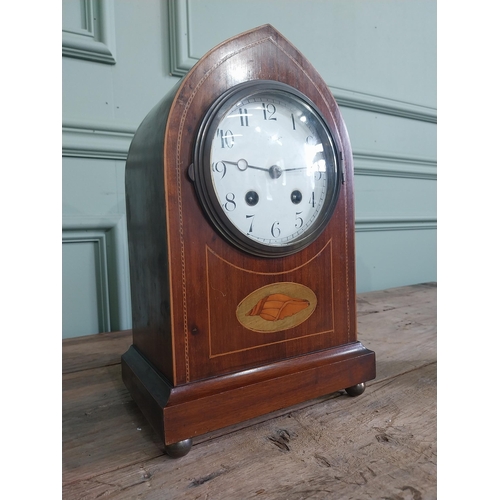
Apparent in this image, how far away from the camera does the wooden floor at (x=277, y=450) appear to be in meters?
0.41

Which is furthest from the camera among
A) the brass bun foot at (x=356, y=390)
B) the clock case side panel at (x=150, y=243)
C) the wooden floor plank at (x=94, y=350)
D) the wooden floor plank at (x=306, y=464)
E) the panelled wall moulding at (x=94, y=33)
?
the panelled wall moulding at (x=94, y=33)

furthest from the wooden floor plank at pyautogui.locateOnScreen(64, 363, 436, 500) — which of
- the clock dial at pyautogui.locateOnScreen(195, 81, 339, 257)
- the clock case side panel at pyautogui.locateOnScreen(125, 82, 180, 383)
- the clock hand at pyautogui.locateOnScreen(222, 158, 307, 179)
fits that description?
the clock hand at pyautogui.locateOnScreen(222, 158, 307, 179)

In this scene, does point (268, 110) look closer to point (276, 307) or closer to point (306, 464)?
point (276, 307)

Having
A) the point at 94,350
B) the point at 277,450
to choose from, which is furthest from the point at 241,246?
the point at 94,350

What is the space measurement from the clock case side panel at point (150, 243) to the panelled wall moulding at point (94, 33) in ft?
1.78

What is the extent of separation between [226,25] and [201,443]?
1208 millimetres

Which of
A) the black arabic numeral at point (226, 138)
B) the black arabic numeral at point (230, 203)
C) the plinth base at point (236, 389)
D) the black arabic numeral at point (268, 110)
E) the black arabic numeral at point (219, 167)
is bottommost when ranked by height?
the plinth base at point (236, 389)

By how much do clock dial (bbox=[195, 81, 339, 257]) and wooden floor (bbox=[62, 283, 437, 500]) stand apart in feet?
0.84

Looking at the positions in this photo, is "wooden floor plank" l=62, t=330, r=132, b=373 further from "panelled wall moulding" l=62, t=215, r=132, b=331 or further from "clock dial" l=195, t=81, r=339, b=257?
"clock dial" l=195, t=81, r=339, b=257

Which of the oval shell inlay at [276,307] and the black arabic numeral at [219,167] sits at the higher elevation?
the black arabic numeral at [219,167]

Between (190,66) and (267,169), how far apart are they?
75cm

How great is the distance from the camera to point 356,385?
24.4 inches

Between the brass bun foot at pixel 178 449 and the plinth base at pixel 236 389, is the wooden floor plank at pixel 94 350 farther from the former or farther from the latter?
the brass bun foot at pixel 178 449

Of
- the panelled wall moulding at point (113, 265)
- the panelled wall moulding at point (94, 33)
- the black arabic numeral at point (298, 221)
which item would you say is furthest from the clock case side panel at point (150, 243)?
the panelled wall moulding at point (94, 33)
